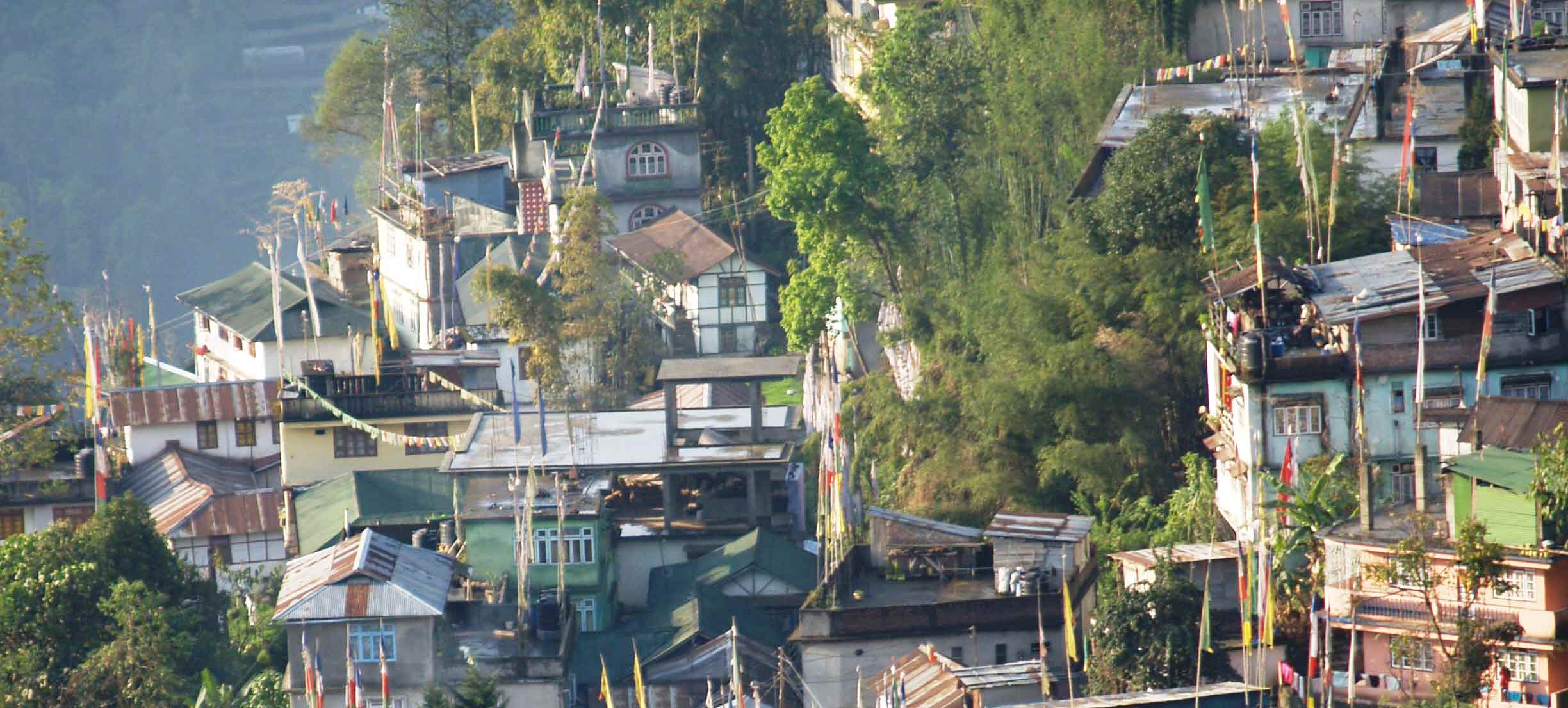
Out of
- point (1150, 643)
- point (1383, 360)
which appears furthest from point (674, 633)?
point (1383, 360)

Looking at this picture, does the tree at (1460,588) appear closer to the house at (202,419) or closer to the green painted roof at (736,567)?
the green painted roof at (736,567)

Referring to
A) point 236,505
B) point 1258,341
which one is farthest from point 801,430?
point 1258,341

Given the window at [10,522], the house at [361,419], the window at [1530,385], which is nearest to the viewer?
the window at [1530,385]

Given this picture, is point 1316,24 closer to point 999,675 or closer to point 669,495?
point 669,495

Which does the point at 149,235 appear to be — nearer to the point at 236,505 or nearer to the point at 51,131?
the point at 51,131

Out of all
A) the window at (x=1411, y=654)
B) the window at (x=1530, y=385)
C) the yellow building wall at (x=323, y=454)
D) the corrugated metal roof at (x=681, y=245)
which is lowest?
the window at (x=1411, y=654)

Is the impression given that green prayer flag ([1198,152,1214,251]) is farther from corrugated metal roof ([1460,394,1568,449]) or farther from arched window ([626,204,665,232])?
arched window ([626,204,665,232])

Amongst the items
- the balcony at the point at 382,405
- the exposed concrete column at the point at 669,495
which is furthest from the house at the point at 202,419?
the exposed concrete column at the point at 669,495

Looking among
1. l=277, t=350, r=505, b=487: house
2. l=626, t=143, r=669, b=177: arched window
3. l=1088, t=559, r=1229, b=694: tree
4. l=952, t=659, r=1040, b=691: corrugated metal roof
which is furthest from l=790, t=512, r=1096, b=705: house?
l=626, t=143, r=669, b=177: arched window
